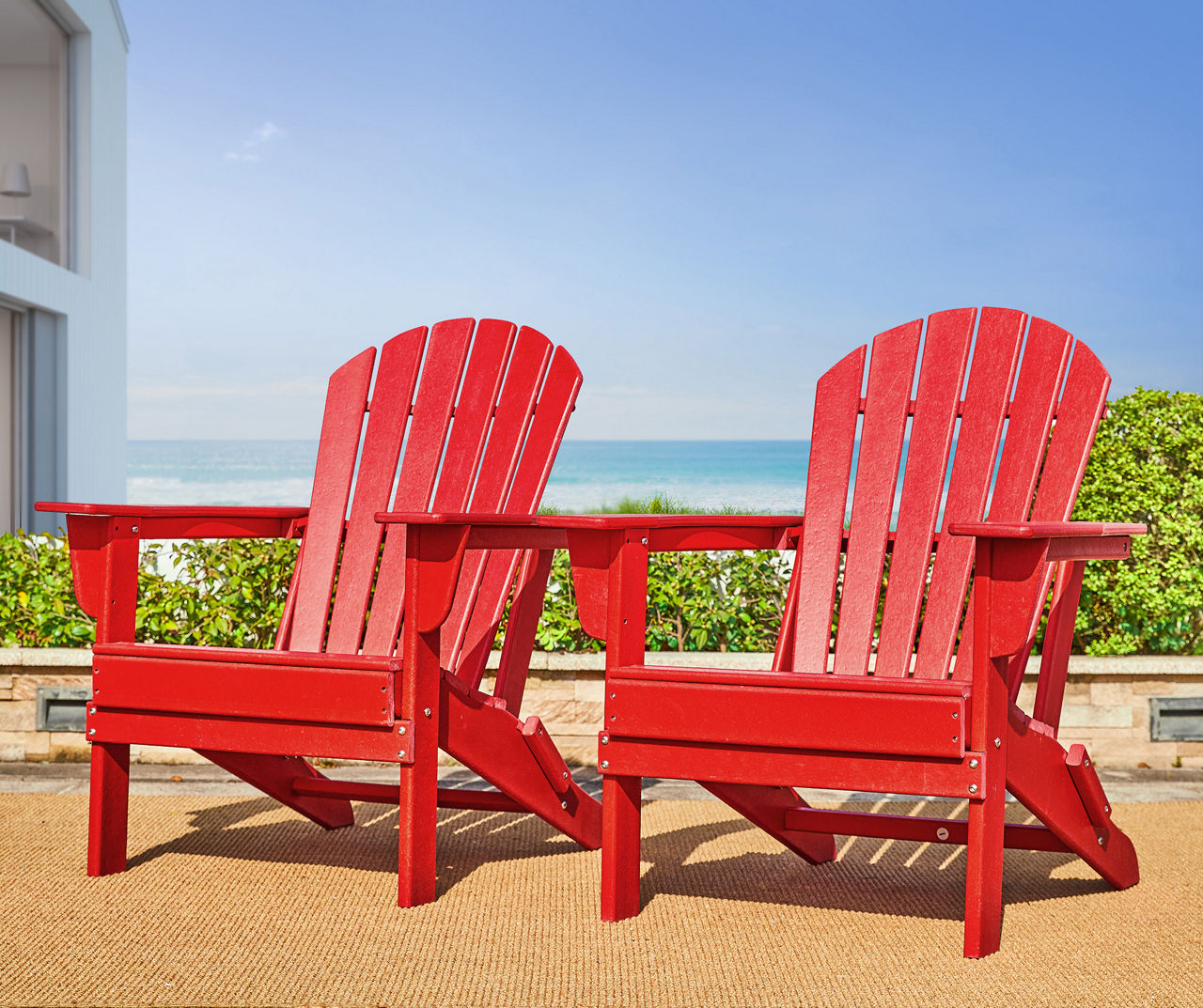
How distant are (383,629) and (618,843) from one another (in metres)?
0.81

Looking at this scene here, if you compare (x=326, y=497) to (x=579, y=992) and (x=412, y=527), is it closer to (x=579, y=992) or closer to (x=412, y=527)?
(x=412, y=527)

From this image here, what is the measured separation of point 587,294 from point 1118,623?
86.2ft

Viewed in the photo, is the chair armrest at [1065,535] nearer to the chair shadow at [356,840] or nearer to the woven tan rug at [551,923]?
the woven tan rug at [551,923]

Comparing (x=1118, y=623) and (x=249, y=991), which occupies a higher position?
(x=1118, y=623)

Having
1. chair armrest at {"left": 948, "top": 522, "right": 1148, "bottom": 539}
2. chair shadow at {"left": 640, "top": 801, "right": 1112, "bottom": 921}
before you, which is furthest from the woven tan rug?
chair armrest at {"left": 948, "top": 522, "right": 1148, "bottom": 539}

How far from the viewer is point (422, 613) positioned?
6.54ft

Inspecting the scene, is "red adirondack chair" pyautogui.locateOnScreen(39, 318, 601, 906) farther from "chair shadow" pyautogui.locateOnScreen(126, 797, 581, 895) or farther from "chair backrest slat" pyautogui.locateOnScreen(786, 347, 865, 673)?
"chair backrest slat" pyautogui.locateOnScreen(786, 347, 865, 673)

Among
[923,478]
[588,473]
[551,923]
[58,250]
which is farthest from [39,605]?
[588,473]

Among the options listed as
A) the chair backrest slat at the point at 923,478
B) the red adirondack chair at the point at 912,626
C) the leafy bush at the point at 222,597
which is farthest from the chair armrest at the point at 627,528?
the leafy bush at the point at 222,597

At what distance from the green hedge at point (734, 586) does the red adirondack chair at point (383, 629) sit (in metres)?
0.91

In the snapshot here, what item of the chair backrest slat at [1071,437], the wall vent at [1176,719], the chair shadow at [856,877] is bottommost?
the chair shadow at [856,877]

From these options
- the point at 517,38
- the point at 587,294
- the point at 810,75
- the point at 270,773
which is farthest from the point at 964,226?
the point at 270,773

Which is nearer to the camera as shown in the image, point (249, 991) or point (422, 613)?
point (249, 991)

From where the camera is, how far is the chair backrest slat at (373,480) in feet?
8.35
